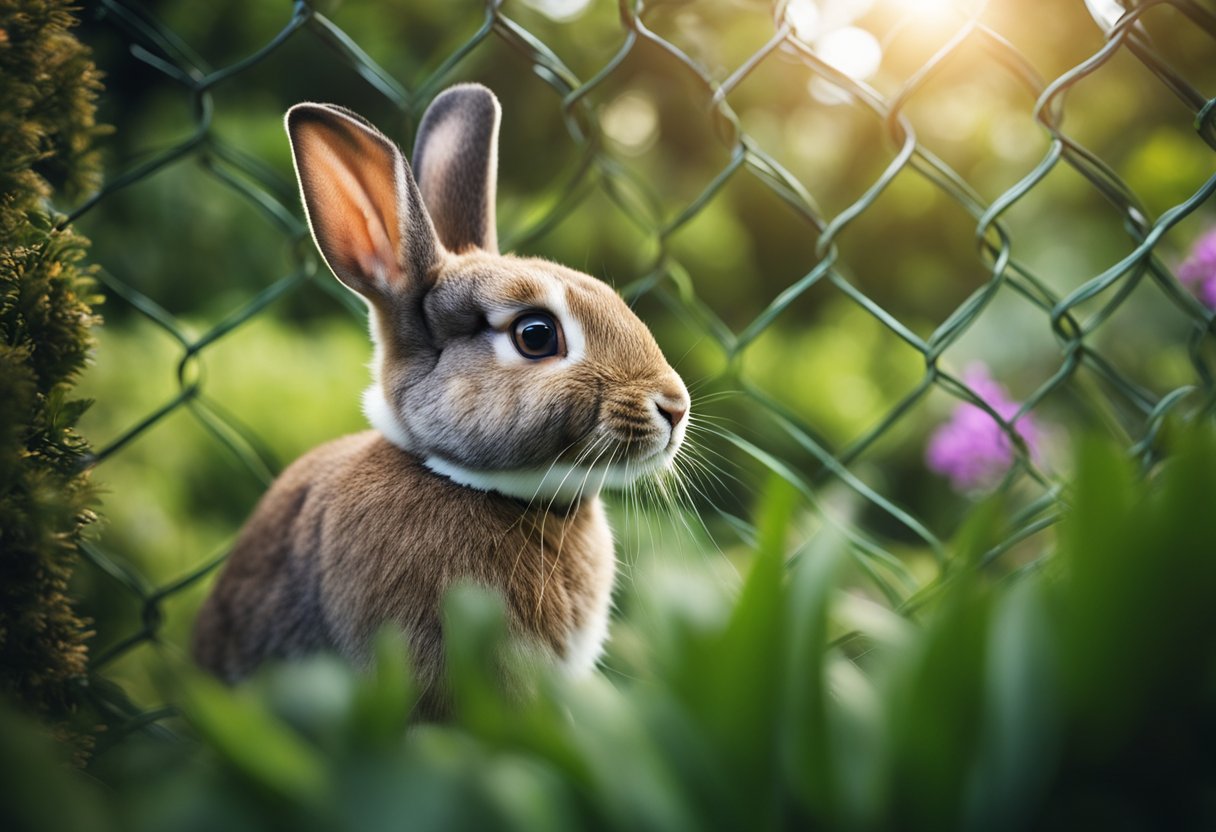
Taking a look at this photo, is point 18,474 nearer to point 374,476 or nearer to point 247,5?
point 374,476

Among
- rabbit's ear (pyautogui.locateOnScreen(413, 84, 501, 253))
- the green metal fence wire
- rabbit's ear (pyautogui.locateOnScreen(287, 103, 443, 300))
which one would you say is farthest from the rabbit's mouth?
rabbit's ear (pyautogui.locateOnScreen(413, 84, 501, 253))

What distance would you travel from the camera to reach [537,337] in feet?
3.82

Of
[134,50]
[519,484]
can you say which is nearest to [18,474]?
[519,484]

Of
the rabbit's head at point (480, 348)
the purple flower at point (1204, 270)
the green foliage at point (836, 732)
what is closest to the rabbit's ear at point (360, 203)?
the rabbit's head at point (480, 348)

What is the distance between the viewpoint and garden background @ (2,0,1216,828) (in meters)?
0.63

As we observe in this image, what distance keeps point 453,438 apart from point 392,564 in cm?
18

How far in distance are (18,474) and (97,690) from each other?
47cm

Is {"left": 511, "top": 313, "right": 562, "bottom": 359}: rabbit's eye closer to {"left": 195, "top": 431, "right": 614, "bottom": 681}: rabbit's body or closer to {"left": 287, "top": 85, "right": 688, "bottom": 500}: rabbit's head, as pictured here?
{"left": 287, "top": 85, "right": 688, "bottom": 500}: rabbit's head

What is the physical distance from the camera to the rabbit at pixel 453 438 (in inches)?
42.8

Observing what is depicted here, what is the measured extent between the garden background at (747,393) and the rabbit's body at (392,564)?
8cm

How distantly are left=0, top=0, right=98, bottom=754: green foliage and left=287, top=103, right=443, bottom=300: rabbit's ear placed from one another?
0.90 feet

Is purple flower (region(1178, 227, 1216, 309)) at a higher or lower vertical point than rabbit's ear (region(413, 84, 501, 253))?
higher

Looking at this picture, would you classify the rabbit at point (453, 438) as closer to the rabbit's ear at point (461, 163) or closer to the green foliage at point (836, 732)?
the rabbit's ear at point (461, 163)

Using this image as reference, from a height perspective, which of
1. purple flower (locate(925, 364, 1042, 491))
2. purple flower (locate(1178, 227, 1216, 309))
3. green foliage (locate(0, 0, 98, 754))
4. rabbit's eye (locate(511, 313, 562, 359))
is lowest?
green foliage (locate(0, 0, 98, 754))
